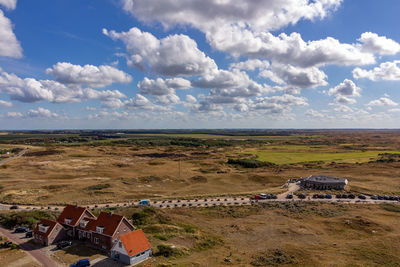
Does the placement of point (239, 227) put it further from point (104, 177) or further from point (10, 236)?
point (104, 177)

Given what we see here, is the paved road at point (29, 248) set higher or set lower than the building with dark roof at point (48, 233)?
lower

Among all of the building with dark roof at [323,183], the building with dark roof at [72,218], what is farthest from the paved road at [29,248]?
Answer: the building with dark roof at [323,183]

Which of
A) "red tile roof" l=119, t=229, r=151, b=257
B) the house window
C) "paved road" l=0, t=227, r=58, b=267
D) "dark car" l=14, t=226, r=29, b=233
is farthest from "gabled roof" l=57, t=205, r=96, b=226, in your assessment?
"red tile roof" l=119, t=229, r=151, b=257

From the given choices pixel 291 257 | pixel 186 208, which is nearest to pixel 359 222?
pixel 291 257

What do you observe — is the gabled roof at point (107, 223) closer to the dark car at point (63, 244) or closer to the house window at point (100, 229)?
the house window at point (100, 229)

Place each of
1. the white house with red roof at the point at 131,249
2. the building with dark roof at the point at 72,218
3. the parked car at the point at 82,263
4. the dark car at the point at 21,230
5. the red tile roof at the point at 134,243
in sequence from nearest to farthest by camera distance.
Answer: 1. the parked car at the point at 82,263
2. the white house with red roof at the point at 131,249
3. the red tile roof at the point at 134,243
4. the building with dark roof at the point at 72,218
5. the dark car at the point at 21,230

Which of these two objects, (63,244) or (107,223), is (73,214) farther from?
(107,223)

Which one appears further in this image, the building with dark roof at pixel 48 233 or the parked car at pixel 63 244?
the building with dark roof at pixel 48 233
